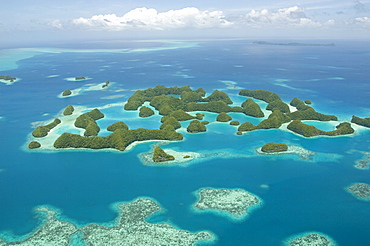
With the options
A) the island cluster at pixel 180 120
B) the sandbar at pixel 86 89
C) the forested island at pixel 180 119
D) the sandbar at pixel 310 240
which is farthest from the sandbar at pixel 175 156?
the sandbar at pixel 86 89

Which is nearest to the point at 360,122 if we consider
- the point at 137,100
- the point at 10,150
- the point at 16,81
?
the point at 137,100

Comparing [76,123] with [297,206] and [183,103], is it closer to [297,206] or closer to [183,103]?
[183,103]

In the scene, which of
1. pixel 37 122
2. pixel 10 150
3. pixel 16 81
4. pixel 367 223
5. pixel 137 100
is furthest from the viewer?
pixel 16 81

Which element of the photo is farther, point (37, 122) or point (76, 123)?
point (37, 122)

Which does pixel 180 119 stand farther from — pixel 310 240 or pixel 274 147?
pixel 310 240

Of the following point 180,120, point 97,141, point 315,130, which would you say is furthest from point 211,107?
point 97,141

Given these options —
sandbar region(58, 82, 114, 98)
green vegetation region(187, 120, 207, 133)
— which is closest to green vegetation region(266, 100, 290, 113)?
green vegetation region(187, 120, 207, 133)
